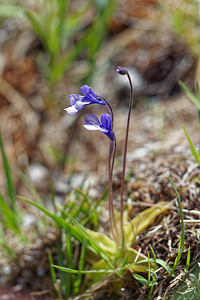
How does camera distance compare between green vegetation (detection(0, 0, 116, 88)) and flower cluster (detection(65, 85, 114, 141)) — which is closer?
flower cluster (detection(65, 85, 114, 141))

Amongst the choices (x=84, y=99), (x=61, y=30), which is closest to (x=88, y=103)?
(x=84, y=99)

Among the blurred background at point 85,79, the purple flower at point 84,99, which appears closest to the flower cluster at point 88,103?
the purple flower at point 84,99

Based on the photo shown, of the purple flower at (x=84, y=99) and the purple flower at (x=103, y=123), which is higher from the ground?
the purple flower at (x=84, y=99)

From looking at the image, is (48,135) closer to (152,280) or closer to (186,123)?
(186,123)

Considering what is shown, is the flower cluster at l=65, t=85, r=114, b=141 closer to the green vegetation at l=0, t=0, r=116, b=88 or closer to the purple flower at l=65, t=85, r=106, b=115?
the purple flower at l=65, t=85, r=106, b=115

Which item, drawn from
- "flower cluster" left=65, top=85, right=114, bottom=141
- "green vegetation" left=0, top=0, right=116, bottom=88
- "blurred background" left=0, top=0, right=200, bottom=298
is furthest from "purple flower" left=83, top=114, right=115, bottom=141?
"green vegetation" left=0, top=0, right=116, bottom=88

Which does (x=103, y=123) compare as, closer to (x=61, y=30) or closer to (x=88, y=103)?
(x=88, y=103)

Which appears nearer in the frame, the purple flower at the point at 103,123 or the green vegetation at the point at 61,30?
the purple flower at the point at 103,123

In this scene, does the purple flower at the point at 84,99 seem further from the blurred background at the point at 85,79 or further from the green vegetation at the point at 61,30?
the green vegetation at the point at 61,30

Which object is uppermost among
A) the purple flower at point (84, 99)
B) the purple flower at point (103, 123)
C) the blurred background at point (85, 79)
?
the purple flower at point (84, 99)
